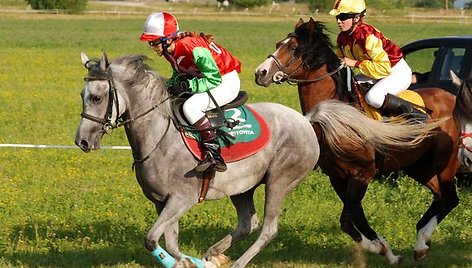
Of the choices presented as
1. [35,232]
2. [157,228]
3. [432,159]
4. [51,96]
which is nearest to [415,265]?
[432,159]

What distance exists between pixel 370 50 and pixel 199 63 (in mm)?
2216

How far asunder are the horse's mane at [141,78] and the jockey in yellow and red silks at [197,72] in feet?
0.46

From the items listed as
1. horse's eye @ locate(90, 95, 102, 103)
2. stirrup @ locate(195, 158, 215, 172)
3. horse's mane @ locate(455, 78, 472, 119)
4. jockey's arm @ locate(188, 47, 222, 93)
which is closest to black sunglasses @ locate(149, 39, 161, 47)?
jockey's arm @ locate(188, 47, 222, 93)

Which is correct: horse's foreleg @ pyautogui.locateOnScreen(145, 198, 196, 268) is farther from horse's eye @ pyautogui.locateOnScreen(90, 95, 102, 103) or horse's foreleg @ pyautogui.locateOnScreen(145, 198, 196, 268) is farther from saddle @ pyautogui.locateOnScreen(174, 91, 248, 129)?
horse's eye @ pyautogui.locateOnScreen(90, 95, 102, 103)

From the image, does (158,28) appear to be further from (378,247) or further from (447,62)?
(447,62)

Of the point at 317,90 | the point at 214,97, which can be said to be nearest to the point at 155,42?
the point at 214,97

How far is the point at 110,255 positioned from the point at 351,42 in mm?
3252

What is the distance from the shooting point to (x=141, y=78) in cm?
809

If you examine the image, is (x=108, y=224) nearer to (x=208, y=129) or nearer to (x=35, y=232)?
(x=35, y=232)

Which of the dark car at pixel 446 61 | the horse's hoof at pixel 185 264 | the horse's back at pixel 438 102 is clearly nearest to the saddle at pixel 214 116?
the horse's hoof at pixel 185 264

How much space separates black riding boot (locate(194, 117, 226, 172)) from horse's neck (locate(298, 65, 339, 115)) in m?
1.98

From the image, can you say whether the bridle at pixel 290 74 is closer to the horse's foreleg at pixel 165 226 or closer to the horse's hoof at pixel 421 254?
the horse's hoof at pixel 421 254

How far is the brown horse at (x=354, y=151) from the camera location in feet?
31.0

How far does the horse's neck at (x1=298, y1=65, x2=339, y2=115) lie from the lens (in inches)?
388
